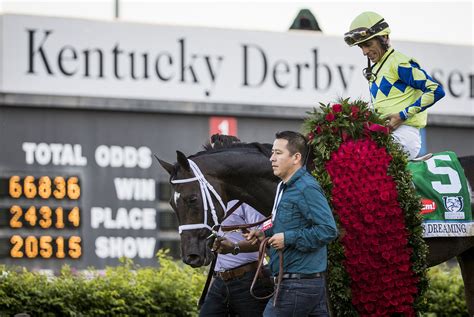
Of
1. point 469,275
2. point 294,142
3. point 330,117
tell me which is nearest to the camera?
point 294,142

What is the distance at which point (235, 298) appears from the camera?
639 centimetres

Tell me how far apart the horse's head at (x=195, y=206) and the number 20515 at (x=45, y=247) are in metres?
4.93

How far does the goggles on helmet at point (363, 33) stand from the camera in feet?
21.5

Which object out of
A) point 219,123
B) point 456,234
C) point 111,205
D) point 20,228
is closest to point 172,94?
point 219,123

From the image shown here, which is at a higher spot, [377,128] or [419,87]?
[419,87]

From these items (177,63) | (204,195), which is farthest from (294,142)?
(177,63)

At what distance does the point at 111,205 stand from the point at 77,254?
607 mm

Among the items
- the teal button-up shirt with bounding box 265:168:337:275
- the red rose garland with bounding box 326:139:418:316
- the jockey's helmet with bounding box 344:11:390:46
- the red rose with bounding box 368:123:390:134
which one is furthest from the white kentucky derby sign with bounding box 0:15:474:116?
the teal button-up shirt with bounding box 265:168:337:275

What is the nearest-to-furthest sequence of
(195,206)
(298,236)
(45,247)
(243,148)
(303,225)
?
1. (298,236)
2. (303,225)
3. (195,206)
4. (243,148)
5. (45,247)

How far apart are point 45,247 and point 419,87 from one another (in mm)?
5258

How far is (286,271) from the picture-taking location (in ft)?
17.6

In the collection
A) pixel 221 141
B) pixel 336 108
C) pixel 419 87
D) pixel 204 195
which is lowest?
pixel 204 195

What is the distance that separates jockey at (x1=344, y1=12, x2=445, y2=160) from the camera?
6.55 metres

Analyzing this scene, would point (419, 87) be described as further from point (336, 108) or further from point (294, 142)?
point (294, 142)
